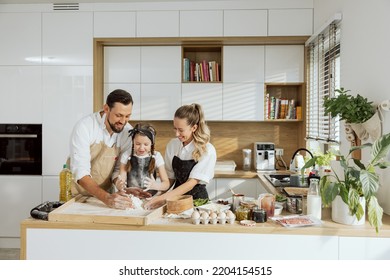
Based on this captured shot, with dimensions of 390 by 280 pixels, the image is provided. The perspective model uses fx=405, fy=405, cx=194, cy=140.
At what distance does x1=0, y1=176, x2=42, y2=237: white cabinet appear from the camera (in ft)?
14.6

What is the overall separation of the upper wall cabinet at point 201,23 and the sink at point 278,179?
63.5 inches

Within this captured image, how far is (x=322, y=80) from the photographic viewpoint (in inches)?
157

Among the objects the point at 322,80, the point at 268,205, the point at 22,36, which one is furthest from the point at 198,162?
the point at 22,36

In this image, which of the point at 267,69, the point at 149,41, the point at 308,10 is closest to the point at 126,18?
the point at 149,41

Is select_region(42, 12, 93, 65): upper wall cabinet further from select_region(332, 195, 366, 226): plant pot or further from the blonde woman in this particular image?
select_region(332, 195, 366, 226): plant pot

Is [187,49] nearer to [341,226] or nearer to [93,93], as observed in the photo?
[93,93]

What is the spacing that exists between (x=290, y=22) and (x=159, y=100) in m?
1.65

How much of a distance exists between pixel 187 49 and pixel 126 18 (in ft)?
2.69

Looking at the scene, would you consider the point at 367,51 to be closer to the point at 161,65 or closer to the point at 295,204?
the point at 295,204

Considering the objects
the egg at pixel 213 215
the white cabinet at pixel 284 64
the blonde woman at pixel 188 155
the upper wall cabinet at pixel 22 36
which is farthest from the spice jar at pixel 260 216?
the upper wall cabinet at pixel 22 36

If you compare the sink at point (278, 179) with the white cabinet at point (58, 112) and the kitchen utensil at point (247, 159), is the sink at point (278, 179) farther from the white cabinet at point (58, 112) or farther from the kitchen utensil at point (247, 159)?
the white cabinet at point (58, 112)

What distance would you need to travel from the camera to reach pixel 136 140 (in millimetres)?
2027

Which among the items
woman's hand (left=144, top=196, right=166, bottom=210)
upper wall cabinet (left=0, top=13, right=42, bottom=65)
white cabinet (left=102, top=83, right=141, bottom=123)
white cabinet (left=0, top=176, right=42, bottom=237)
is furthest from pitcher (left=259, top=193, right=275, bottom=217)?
upper wall cabinet (left=0, top=13, right=42, bottom=65)

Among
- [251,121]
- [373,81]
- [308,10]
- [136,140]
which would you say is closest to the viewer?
[136,140]
